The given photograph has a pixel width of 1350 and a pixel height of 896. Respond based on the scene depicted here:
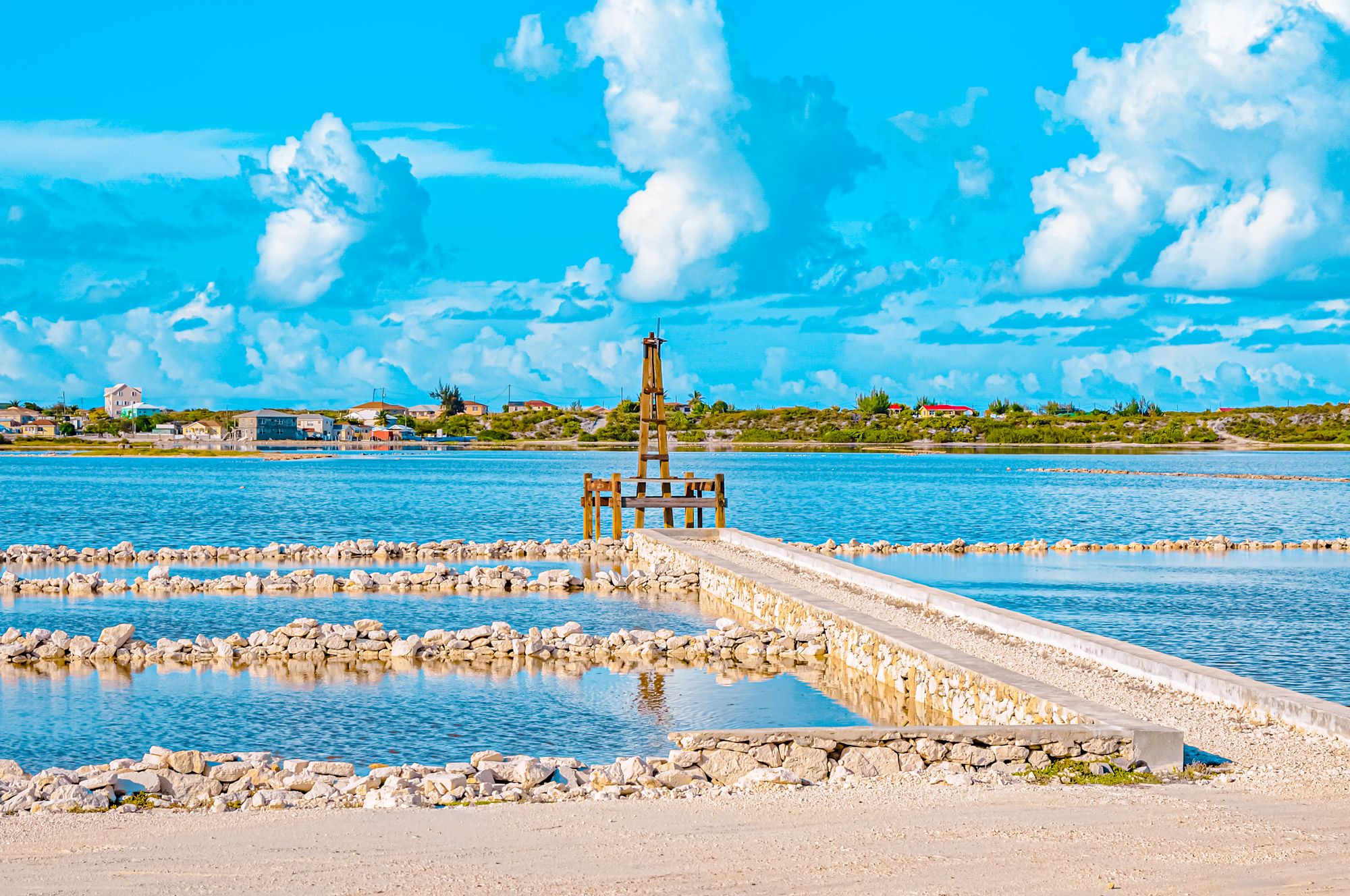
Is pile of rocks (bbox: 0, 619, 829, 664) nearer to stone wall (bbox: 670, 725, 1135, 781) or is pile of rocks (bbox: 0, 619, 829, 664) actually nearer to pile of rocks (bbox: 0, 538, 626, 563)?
stone wall (bbox: 670, 725, 1135, 781)

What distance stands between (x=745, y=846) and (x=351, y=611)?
14.8 m

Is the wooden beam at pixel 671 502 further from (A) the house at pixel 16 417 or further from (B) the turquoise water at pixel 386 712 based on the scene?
(A) the house at pixel 16 417

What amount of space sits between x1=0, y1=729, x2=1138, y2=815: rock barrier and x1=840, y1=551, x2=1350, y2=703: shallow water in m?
5.51

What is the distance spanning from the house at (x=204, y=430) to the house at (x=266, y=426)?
2079 mm

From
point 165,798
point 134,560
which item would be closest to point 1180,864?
point 165,798

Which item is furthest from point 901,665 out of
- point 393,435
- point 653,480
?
point 393,435

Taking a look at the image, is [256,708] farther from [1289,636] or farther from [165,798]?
[1289,636]

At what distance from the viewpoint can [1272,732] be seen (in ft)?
31.8

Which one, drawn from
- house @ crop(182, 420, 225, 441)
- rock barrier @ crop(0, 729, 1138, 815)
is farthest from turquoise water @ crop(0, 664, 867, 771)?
house @ crop(182, 420, 225, 441)

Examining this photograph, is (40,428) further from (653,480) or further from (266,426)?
(653,480)

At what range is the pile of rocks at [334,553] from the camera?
91.8 ft

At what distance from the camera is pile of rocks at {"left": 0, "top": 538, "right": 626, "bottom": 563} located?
27969 mm

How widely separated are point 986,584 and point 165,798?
58.8 feet

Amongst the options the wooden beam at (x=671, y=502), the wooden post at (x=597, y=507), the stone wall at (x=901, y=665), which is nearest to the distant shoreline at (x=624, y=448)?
the wooden post at (x=597, y=507)
